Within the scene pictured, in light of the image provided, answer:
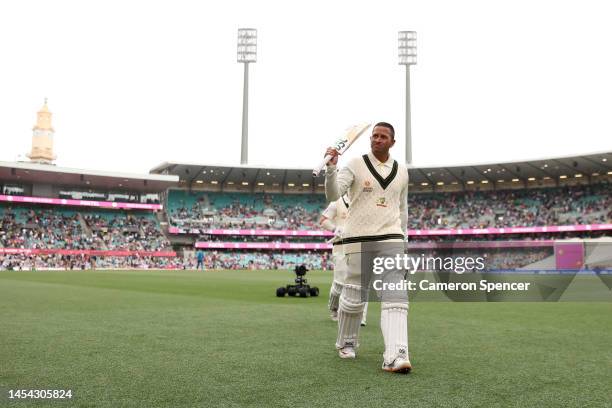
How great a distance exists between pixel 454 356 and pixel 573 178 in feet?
196

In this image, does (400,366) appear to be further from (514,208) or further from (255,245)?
(255,245)

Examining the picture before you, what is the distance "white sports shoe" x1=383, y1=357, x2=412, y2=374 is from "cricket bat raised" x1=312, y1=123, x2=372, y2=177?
1779mm

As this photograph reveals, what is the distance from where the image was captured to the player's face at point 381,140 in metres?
5.21

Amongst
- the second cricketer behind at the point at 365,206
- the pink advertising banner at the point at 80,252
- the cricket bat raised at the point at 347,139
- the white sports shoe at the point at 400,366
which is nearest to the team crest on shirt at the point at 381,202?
the second cricketer behind at the point at 365,206

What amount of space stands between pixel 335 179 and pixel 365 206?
431 mm

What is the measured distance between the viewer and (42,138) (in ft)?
303

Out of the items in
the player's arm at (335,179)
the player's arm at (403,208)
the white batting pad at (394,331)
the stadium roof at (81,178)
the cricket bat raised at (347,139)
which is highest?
the stadium roof at (81,178)

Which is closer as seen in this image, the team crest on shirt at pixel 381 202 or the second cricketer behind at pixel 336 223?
the team crest on shirt at pixel 381 202

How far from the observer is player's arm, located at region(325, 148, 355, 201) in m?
4.82

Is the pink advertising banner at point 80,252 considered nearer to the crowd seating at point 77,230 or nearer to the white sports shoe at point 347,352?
the crowd seating at point 77,230

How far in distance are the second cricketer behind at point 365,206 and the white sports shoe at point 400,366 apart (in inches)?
20.2

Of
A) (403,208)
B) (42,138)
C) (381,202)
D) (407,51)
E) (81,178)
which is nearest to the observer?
(381,202)

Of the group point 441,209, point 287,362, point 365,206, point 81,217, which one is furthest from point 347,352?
point 441,209

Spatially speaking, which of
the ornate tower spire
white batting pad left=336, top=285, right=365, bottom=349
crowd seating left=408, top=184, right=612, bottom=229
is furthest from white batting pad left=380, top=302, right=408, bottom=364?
the ornate tower spire
